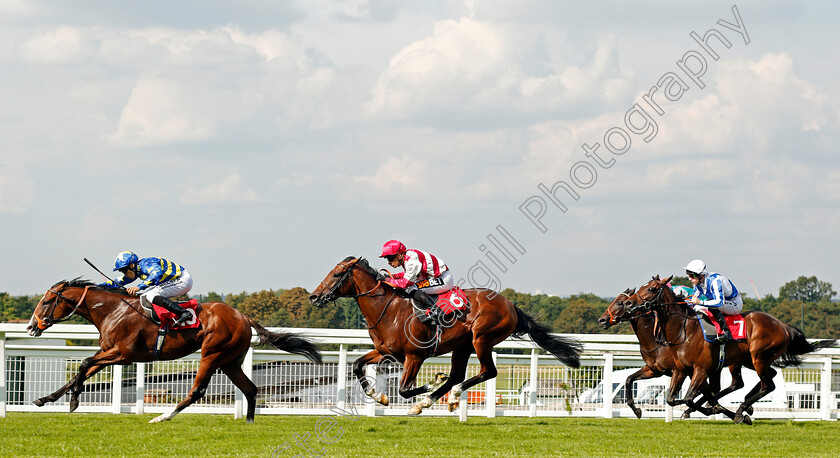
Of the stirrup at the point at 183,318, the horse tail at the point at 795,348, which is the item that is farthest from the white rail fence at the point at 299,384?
the stirrup at the point at 183,318

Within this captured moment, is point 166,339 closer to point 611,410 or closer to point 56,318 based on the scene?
point 56,318

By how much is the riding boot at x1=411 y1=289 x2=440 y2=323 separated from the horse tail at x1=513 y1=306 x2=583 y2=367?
111cm

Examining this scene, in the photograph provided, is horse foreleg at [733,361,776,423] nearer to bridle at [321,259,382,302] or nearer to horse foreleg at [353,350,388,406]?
horse foreleg at [353,350,388,406]

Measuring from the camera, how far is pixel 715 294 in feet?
34.8

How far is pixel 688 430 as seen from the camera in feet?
31.7

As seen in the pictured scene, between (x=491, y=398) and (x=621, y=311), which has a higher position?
(x=621, y=311)

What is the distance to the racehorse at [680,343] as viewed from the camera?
33.9 ft

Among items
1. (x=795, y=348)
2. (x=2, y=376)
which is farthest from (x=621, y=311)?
(x=2, y=376)

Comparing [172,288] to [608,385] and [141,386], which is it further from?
[608,385]

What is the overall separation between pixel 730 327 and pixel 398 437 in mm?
4148

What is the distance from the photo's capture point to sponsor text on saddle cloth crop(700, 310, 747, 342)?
34.2ft

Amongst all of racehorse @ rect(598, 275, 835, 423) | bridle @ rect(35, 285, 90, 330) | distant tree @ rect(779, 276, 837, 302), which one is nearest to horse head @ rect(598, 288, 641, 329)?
racehorse @ rect(598, 275, 835, 423)

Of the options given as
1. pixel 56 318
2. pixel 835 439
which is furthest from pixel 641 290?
pixel 56 318

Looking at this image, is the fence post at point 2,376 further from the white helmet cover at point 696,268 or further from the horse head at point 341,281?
the white helmet cover at point 696,268
